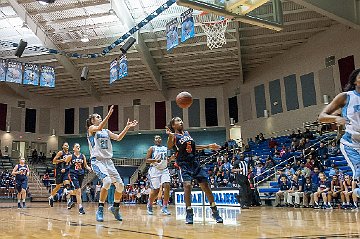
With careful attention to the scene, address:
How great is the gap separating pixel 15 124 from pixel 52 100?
3421 millimetres

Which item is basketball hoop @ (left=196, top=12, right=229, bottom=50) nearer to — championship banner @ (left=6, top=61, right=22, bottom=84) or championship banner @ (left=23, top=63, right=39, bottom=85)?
championship banner @ (left=23, top=63, right=39, bottom=85)

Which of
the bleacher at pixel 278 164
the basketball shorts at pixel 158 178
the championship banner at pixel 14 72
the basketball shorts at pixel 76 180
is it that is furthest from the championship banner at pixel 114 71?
the basketball shorts at pixel 158 178

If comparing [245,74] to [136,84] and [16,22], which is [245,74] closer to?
[136,84]

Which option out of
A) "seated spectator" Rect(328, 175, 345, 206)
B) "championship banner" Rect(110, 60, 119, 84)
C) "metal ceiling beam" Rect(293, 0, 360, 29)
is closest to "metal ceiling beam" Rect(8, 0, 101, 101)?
"championship banner" Rect(110, 60, 119, 84)

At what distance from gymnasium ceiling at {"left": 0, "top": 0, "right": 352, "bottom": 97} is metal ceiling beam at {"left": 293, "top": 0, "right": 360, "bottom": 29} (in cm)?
132

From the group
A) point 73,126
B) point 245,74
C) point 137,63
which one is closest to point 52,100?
point 73,126

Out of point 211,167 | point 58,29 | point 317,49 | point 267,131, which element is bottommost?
point 211,167

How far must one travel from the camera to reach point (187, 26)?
1433 cm


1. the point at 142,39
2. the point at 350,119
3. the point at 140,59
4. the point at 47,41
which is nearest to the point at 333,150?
the point at 350,119

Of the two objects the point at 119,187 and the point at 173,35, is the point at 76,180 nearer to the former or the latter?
the point at 119,187

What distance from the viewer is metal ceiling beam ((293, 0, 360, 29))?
1384 centimetres

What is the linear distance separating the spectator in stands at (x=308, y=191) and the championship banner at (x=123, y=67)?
32.8 ft

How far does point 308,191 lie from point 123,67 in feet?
34.5

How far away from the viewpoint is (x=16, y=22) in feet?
67.5
